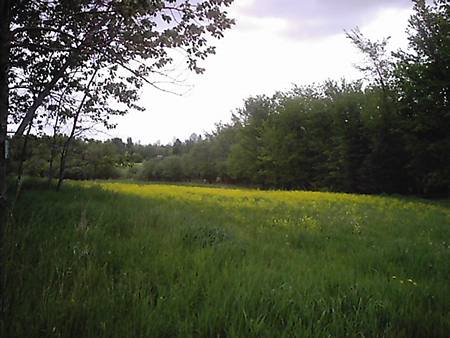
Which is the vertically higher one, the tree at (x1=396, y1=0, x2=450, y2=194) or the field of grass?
the tree at (x1=396, y1=0, x2=450, y2=194)

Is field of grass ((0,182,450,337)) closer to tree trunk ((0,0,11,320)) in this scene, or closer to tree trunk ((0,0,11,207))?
tree trunk ((0,0,11,320))

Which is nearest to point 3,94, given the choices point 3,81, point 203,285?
point 3,81

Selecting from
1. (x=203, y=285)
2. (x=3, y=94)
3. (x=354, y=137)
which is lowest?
(x=203, y=285)

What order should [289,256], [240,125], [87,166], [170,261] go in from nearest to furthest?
[170,261] < [289,256] < [87,166] < [240,125]

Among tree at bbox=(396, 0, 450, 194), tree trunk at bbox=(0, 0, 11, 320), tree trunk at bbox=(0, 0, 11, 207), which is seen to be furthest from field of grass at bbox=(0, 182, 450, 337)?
tree at bbox=(396, 0, 450, 194)

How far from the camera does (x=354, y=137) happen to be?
32750mm

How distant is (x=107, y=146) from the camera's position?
11.3 metres

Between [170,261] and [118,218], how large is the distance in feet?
9.76

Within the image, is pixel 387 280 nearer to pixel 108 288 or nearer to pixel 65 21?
pixel 108 288

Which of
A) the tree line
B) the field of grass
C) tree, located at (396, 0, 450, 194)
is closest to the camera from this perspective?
the field of grass

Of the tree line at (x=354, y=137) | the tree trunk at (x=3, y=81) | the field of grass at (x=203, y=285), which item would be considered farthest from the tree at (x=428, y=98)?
the tree trunk at (x=3, y=81)

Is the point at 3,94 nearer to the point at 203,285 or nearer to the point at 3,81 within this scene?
the point at 3,81

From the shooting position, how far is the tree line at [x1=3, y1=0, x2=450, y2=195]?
15.4m

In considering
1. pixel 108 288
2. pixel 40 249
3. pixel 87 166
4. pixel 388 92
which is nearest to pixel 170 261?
pixel 108 288
